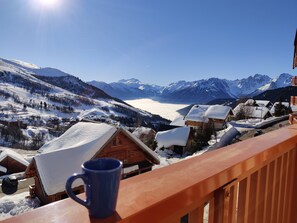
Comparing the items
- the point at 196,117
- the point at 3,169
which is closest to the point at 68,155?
the point at 3,169

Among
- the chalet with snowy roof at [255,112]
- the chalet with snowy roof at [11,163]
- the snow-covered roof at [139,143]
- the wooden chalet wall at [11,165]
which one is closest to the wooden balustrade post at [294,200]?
the snow-covered roof at [139,143]

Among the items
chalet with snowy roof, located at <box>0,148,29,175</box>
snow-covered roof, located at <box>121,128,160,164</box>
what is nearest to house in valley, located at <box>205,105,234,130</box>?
snow-covered roof, located at <box>121,128,160,164</box>

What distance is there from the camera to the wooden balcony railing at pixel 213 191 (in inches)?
28.7

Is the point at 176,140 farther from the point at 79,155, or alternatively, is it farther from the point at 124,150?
the point at 79,155

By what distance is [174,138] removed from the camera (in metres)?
24.3

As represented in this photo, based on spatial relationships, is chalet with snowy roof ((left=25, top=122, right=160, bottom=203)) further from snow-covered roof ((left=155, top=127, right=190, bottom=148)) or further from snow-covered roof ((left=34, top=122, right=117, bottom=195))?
snow-covered roof ((left=155, top=127, right=190, bottom=148))

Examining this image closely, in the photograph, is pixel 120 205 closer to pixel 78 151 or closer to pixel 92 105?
pixel 78 151

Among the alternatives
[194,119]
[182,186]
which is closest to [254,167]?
[182,186]

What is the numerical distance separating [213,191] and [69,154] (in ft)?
37.0

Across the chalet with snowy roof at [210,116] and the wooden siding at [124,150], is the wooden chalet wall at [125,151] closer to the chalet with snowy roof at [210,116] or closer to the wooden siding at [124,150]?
the wooden siding at [124,150]

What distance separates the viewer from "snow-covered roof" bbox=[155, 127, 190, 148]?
78.2ft

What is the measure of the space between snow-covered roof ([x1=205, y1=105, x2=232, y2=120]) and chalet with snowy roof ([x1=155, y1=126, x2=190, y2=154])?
9.82 m

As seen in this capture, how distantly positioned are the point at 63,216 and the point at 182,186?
402 millimetres

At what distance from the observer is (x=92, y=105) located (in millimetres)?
137000
